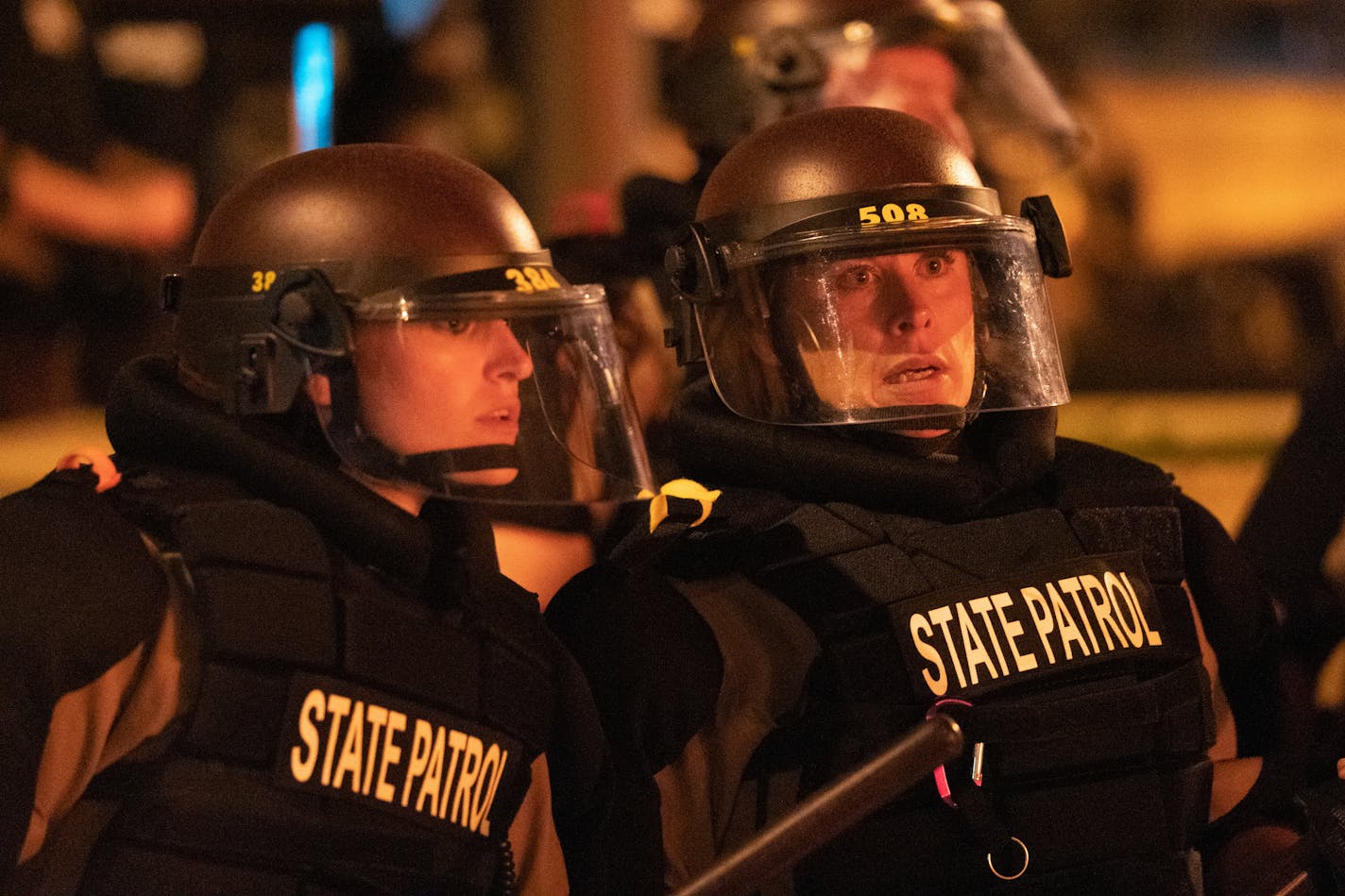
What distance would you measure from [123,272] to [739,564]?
8.30 feet

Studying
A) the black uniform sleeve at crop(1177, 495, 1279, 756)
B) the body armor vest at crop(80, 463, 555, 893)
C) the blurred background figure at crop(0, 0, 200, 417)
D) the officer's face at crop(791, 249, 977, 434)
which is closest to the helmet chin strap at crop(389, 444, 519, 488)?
the body armor vest at crop(80, 463, 555, 893)

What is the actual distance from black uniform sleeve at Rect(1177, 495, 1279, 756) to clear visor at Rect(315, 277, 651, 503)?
2.82ft

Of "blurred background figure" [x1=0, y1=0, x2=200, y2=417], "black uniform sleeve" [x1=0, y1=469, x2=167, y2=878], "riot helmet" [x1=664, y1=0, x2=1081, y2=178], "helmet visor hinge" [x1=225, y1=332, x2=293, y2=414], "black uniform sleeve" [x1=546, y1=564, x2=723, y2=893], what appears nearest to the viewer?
"black uniform sleeve" [x1=0, y1=469, x2=167, y2=878]

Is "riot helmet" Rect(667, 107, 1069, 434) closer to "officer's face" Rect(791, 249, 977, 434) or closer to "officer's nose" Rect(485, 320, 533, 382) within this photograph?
"officer's face" Rect(791, 249, 977, 434)

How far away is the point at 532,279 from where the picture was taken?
77.7 inches

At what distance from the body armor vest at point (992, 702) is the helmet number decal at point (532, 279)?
42cm

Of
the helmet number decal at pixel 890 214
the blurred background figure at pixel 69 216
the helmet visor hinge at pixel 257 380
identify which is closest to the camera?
the helmet visor hinge at pixel 257 380

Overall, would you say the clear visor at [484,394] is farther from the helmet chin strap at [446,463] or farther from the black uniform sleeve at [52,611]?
the black uniform sleeve at [52,611]

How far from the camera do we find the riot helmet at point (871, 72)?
3195mm

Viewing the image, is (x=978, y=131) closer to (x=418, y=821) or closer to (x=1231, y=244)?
(x=418, y=821)

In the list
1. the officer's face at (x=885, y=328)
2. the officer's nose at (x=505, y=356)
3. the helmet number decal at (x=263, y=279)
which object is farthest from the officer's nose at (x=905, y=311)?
the helmet number decal at (x=263, y=279)

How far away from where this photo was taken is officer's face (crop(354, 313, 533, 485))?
191cm

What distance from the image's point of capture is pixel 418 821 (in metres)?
1.79

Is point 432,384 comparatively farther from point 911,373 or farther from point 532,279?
point 911,373
